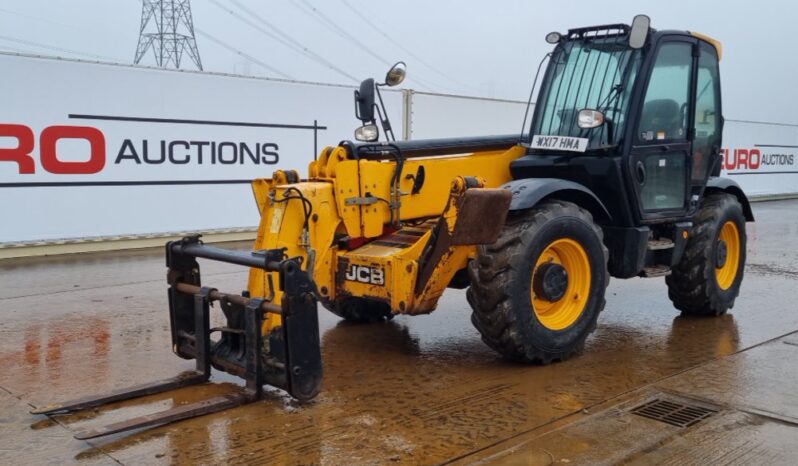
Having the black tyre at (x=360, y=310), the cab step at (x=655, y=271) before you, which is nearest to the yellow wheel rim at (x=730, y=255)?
the cab step at (x=655, y=271)

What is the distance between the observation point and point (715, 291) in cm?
686

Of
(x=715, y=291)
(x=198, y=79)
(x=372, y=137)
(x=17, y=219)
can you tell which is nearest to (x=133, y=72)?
(x=198, y=79)

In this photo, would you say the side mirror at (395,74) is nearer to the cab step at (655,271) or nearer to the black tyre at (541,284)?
the black tyre at (541,284)

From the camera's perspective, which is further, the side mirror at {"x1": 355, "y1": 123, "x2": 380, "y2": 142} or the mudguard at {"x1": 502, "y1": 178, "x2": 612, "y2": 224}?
the side mirror at {"x1": 355, "y1": 123, "x2": 380, "y2": 142}

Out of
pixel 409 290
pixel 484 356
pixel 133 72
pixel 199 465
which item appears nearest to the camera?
pixel 199 465

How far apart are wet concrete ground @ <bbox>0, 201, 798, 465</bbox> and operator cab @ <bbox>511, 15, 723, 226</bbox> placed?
1.21 metres

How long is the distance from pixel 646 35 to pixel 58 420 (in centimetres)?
469

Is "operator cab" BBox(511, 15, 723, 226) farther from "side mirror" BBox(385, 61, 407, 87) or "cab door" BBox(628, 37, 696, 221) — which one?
"side mirror" BBox(385, 61, 407, 87)

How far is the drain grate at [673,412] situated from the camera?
437 cm

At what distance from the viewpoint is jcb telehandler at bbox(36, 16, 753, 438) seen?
15.5 ft

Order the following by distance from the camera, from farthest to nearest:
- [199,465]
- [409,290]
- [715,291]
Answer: [715,291] → [409,290] → [199,465]

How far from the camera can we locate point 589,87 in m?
6.32

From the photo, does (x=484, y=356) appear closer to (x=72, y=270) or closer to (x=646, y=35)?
(x=646, y=35)

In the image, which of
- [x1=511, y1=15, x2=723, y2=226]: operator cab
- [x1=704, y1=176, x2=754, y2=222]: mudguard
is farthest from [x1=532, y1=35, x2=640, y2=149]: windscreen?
[x1=704, y1=176, x2=754, y2=222]: mudguard
